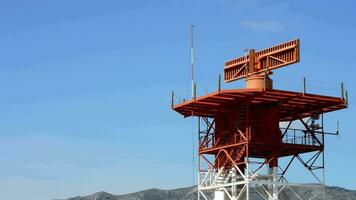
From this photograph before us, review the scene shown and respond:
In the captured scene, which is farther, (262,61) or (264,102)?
(262,61)

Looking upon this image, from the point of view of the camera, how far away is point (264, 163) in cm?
10025

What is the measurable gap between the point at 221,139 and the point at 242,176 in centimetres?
645

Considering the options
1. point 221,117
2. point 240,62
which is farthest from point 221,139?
point 240,62

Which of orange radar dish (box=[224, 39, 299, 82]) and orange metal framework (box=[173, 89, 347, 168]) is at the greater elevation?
orange radar dish (box=[224, 39, 299, 82])

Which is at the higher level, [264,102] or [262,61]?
[262,61]

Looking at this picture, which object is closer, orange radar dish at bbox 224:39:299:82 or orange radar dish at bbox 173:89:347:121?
orange radar dish at bbox 173:89:347:121

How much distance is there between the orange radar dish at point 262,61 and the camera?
325 feet

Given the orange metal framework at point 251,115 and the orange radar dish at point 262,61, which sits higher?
the orange radar dish at point 262,61

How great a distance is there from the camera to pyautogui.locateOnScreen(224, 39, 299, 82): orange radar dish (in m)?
99.2

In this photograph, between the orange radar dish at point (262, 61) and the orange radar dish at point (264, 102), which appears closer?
the orange radar dish at point (264, 102)

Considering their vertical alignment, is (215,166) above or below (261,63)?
below

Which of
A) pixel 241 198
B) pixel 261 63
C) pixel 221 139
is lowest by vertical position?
pixel 241 198

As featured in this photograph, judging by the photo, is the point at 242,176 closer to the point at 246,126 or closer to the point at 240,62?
the point at 246,126

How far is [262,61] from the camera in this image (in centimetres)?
10288
